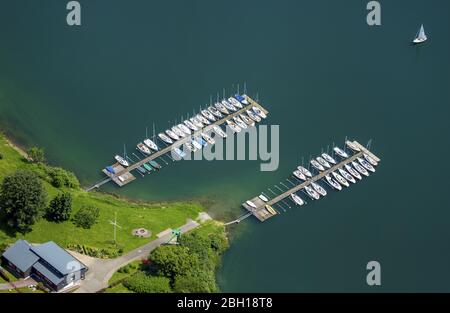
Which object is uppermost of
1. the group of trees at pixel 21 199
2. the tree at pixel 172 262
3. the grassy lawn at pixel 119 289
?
the group of trees at pixel 21 199

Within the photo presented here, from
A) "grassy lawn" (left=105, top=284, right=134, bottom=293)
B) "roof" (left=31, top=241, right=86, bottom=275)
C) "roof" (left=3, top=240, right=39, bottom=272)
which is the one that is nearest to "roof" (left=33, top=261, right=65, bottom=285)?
"roof" (left=3, top=240, right=39, bottom=272)

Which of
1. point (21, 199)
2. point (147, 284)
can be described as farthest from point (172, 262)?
point (21, 199)

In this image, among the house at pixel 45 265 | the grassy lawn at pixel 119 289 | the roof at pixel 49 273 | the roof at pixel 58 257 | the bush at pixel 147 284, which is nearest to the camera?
the roof at pixel 49 273

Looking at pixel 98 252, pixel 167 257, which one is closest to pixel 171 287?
pixel 167 257

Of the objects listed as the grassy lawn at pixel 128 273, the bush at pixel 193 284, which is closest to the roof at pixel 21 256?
the grassy lawn at pixel 128 273

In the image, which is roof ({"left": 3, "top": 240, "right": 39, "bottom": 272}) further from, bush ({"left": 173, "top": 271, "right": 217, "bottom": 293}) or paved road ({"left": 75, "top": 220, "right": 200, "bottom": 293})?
bush ({"left": 173, "top": 271, "right": 217, "bottom": 293})

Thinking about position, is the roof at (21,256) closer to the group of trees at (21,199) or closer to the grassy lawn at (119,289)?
the group of trees at (21,199)
